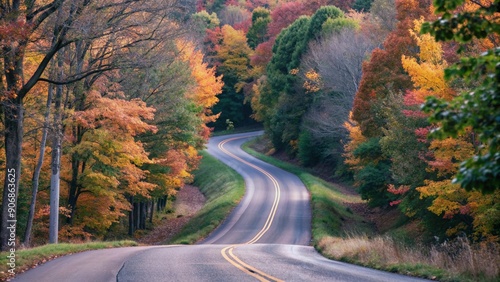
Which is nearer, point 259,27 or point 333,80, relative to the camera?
point 333,80

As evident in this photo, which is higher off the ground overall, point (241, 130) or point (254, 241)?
point (241, 130)

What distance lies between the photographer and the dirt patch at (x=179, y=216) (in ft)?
126

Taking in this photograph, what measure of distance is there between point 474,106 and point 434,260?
7.47m

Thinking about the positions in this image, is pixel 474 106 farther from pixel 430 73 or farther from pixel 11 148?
pixel 430 73

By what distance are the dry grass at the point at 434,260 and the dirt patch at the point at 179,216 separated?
23.2 metres

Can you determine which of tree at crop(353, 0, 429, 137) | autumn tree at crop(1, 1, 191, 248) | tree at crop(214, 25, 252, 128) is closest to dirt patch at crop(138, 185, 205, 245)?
tree at crop(353, 0, 429, 137)

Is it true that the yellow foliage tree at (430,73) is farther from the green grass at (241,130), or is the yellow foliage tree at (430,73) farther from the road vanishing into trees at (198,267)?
the green grass at (241,130)

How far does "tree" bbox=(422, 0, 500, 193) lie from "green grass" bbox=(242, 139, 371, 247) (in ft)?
71.3

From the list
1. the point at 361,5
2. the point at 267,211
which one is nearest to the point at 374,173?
the point at 267,211

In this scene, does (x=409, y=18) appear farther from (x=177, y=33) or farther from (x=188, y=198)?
(x=188, y=198)

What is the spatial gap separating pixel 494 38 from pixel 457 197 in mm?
6003

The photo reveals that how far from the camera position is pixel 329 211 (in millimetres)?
40125

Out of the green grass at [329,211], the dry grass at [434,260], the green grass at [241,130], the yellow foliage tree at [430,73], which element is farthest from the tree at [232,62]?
the dry grass at [434,260]

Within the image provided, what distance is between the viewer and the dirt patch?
38.4 m
